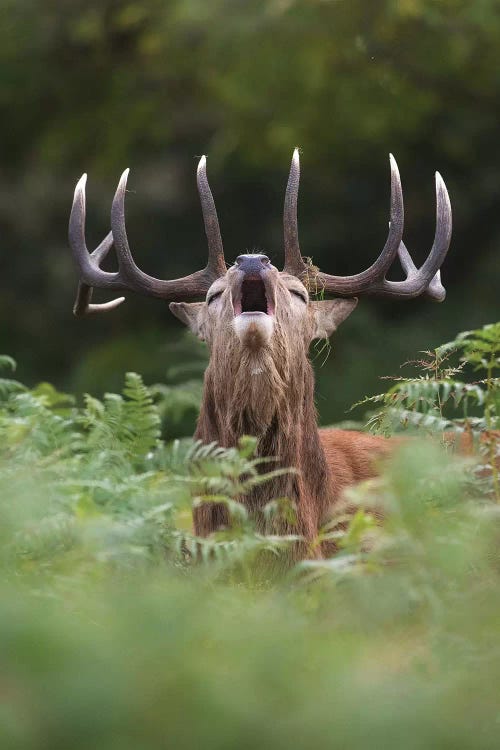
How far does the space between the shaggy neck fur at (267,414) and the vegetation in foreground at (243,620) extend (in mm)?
781

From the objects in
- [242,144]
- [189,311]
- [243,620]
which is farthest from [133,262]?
[242,144]

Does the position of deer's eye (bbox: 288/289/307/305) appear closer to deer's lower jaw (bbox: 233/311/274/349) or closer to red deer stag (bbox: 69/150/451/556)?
red deer stag (bbox: 69/150/451/556)

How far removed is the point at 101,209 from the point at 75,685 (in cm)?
1330

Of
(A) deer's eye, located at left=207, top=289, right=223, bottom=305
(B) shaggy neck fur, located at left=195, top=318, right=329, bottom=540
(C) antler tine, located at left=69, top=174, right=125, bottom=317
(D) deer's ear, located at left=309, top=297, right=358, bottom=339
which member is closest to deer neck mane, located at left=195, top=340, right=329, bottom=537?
(B) shaggy neck fur, located at left=195, top=318, right=329, bottom=540

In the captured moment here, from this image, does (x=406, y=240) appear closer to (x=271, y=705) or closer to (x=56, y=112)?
(x=56, y=112)

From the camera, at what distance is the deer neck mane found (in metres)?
5.84

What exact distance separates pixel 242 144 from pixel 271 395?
29.3 feet

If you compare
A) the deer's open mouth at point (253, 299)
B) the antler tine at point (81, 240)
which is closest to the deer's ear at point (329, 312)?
the deer's open mouth at point (253, 299)

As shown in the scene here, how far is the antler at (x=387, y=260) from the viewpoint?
261 inches

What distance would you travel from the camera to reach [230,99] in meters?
13.5

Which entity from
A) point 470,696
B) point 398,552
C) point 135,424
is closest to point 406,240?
point 135,424

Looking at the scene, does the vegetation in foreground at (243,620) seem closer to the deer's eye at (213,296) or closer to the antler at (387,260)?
the deer's eye at (213,296)

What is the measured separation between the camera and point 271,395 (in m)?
5.87

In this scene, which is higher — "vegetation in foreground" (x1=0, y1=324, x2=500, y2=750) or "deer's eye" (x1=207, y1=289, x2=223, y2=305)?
"deer's eye" (x1=207, y1=289, x2=223, y2=305)
